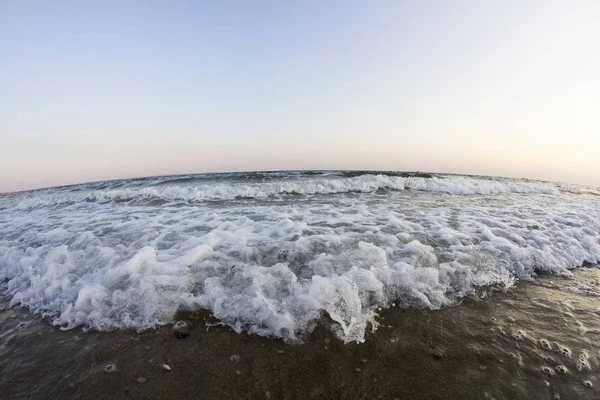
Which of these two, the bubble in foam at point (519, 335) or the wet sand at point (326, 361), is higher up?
the bubble in foam at point (519, 335)

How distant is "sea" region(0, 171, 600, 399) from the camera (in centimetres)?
199

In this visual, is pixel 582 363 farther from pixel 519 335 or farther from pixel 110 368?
pixel 110 368

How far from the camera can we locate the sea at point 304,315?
199 cm

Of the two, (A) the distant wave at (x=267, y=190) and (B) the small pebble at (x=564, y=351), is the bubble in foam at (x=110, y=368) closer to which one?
(B) the small pebble at (x=564, y=351)

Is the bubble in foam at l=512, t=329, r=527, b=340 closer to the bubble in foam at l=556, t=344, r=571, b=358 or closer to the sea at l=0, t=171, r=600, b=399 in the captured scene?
the sea at l=0, t=171, r=600, b=399

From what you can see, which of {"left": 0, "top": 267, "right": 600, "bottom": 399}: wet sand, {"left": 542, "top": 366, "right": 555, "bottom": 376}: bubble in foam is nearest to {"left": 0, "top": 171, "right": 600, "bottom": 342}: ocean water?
{"left": 0, "top": 267, "right": 600, "bottom": 399}: wet sand

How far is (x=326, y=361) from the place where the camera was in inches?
84.7

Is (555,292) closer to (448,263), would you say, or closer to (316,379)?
(448,263)

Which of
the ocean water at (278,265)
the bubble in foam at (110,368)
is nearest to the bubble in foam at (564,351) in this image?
the ocean water at (278,265)

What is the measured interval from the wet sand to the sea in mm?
11

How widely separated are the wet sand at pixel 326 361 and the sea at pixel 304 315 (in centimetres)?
1

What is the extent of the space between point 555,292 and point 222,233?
4.61 meters

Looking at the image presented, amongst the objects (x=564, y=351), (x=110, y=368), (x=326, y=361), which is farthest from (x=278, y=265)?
(x=564, y=351)

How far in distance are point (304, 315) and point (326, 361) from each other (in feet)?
1.76
